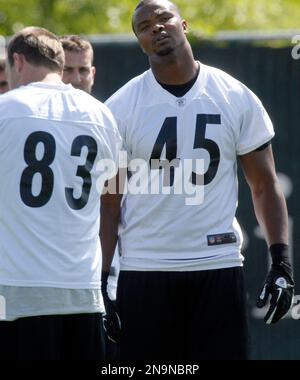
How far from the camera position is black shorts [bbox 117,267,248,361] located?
5.54m

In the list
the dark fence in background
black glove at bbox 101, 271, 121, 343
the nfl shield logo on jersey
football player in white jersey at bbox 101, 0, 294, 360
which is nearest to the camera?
football player in white jersey at bbox 101, 0, 294, 360

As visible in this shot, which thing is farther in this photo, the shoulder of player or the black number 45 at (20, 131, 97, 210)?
the shoulder of player

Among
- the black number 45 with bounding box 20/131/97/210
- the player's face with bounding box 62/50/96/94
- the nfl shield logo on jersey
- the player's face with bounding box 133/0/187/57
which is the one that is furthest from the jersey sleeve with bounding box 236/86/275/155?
the player's face with bounding box 62/50/96/94

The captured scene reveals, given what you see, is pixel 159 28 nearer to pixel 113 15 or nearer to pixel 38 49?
pixel 38 49

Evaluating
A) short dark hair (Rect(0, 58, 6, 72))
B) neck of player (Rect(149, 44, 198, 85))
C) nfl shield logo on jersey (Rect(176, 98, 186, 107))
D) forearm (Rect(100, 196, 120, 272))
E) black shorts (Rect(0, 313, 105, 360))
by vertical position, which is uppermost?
short dark hair (Rect(0, 58, 6, 72))

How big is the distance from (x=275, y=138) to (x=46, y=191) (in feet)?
10.5

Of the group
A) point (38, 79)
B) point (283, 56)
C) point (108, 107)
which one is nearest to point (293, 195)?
point (283, 56)

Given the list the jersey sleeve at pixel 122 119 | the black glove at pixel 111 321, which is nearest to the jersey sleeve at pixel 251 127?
the jersey sleeve at pixel 122 119

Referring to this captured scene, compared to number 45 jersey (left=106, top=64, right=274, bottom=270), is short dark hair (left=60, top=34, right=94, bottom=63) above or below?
above

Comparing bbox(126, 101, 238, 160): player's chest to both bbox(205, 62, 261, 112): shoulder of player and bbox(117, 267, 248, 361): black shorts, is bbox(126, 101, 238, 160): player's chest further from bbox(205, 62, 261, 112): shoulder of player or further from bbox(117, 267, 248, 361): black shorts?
bbox(117, 267, 248, 361): black shorts

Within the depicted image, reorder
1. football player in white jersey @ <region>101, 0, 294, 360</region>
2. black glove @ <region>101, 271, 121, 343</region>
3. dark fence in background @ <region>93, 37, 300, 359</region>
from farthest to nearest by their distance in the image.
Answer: dark fence in background @ <region>93, 37, 300, 359</region> → black glove @ <region>101, 271, 121, 343</region> → football player in white jersey @ <region>101, 0, 294, 360</region>

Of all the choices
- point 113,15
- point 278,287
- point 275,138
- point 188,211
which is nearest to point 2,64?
point 275,138

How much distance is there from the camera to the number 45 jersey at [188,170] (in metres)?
5.60

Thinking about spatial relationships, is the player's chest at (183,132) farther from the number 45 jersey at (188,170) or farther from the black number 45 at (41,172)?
the black number 45 at (41,172)
